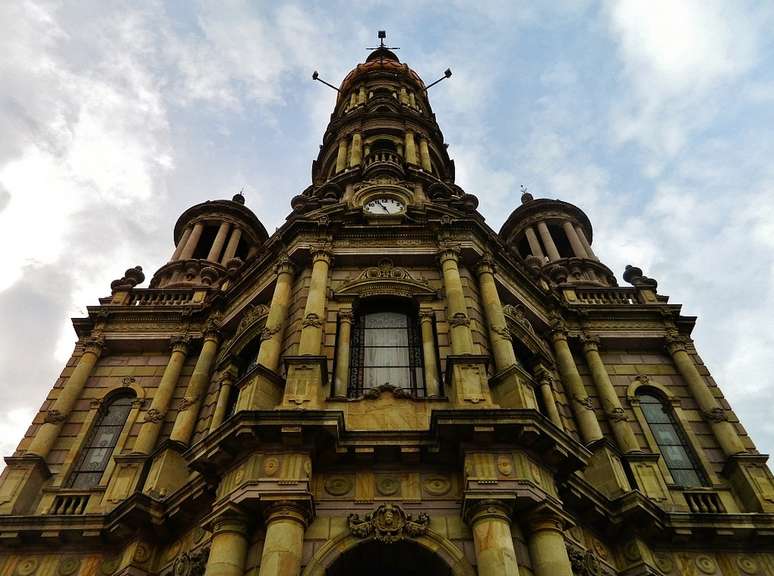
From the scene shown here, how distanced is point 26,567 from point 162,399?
5.46m

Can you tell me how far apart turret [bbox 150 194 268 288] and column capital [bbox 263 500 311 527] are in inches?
656

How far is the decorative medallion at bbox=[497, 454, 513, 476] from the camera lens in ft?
37.8

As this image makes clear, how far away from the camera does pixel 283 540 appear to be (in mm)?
10508

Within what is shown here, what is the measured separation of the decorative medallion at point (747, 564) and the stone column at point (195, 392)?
46.9ft

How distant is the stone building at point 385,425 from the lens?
37.0 feet

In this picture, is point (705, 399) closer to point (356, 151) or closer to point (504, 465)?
point (504, 465)

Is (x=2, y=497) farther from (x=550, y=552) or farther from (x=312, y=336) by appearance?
(x=550, y=552)

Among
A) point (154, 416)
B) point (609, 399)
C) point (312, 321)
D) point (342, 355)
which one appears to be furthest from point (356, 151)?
point (609, 399)

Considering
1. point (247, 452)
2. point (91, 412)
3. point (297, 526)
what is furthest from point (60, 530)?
point (297, 526)

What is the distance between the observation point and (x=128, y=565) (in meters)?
13.4

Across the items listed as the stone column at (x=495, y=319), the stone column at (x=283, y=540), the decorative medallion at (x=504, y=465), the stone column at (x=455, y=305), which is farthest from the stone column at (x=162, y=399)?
the decorative medallion at (x=504, y=465)

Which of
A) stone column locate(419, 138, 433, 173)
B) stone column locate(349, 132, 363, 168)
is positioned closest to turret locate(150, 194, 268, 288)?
stone column locate(349, 132, 363, 168)

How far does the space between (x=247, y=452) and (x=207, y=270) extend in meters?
14.2

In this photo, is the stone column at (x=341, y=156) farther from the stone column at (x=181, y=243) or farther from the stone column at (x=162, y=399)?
the stone column at (x=162, y=399)
